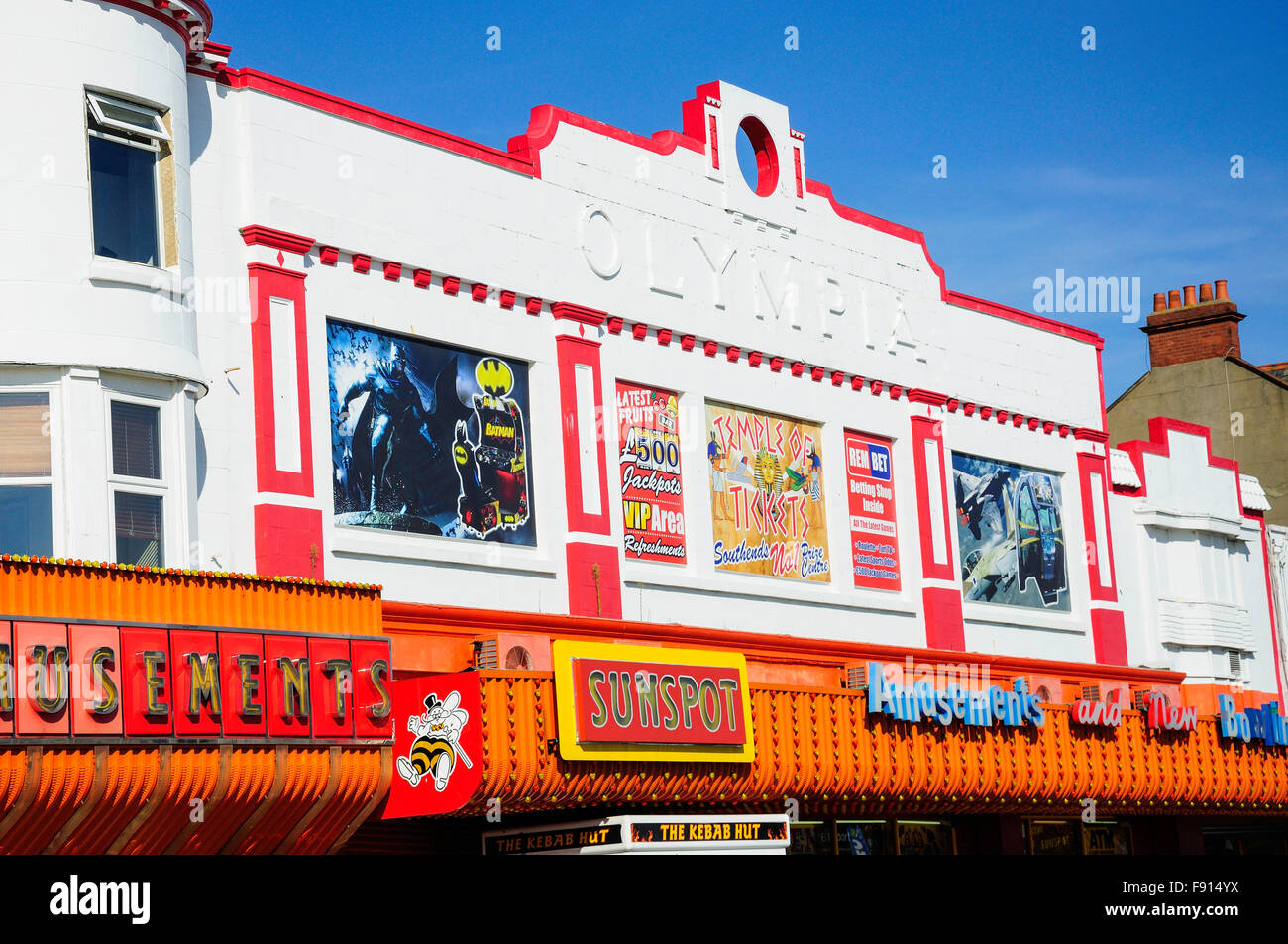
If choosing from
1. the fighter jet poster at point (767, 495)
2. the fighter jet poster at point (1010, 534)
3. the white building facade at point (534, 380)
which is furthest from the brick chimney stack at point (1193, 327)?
the fighter jet poster at point (767, 495)

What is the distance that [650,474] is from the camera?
2623cm

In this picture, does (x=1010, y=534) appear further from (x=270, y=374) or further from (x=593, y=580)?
(x=270, y=374)

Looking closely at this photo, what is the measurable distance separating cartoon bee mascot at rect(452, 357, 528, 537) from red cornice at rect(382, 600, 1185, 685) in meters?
1.51

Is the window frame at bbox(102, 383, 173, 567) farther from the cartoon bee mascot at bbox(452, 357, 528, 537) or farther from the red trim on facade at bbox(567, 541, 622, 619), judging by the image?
the red trim on facade at bbox(567, 541, 622, 619)

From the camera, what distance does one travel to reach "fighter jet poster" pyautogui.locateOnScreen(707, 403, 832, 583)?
27328 millimetres

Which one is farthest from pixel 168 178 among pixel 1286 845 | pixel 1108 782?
pixel 1286 845

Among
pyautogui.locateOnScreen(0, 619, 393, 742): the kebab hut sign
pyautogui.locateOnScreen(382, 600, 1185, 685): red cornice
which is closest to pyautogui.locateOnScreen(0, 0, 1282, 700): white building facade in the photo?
pyautogui.locateOnScreen(382, 600, 1185, 685): red cornice

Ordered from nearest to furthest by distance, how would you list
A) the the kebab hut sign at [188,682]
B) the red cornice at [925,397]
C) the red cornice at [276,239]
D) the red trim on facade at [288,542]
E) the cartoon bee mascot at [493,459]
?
the the kebab hut sign at [188,682] → the red trim on facade at [288,542] → the red cornice at [276,239] → the cartoon bee mascot at [493,459] → the red cornice at [925,397]

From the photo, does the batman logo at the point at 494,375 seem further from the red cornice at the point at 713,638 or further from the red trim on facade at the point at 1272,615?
the red trim on facade at the point at 1272,615

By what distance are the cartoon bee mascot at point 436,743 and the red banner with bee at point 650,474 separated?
17.5ft

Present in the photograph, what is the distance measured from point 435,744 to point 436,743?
2cm

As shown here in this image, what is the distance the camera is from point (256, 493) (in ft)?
70.1

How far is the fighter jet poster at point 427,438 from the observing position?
2264cm
